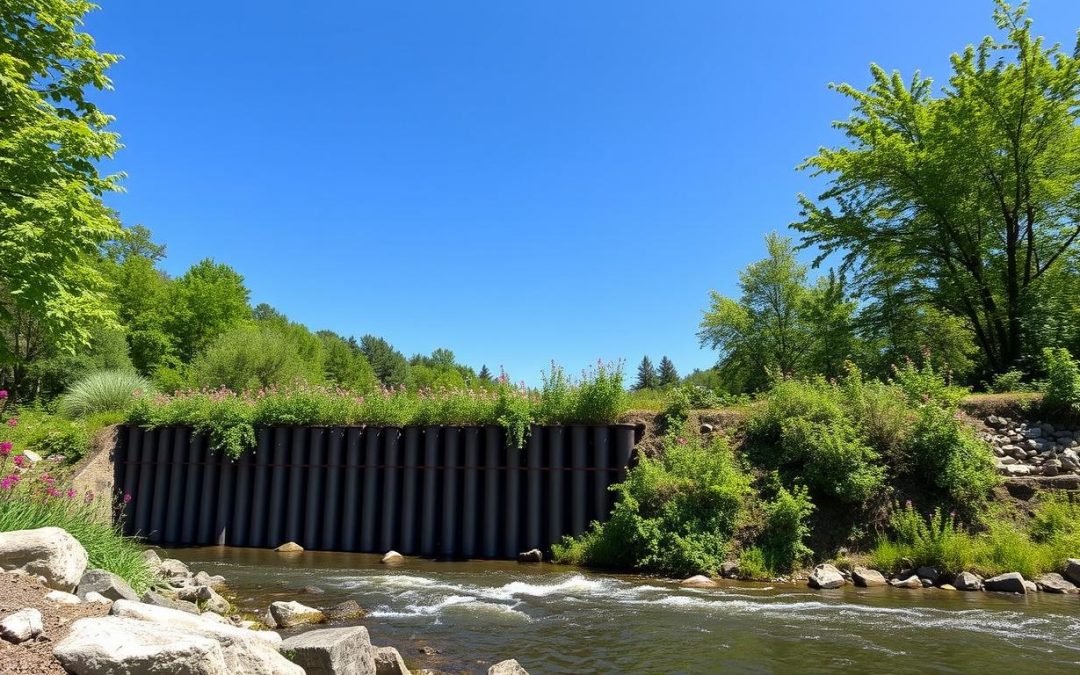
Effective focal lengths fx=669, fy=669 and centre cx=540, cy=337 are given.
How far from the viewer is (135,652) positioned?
394 cm

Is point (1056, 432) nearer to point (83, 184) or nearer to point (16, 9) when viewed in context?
point (83, 184)

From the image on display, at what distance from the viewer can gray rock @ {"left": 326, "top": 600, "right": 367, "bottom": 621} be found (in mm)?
8875

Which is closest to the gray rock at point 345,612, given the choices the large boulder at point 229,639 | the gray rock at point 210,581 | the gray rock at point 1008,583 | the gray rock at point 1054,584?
the gray rock at point 210,581

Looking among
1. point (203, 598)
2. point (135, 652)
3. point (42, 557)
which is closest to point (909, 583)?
point (203, 598)

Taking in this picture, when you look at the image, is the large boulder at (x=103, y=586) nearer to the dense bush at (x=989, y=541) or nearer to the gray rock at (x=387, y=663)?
the gray rock at (x=387, y=663)

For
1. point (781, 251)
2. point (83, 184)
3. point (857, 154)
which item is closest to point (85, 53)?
point (83, 184)

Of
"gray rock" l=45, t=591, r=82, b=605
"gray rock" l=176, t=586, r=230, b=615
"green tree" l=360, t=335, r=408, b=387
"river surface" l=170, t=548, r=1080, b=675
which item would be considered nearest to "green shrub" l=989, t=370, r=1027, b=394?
"river surface" l=170, t=548, r=1080, b=675

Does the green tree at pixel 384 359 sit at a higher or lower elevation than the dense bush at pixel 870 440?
higher

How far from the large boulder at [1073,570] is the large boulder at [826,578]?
3260 mm

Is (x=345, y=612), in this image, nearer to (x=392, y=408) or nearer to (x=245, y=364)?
(x=392, y=408)

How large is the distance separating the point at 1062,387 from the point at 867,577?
652cm

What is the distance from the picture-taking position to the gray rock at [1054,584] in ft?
33.3

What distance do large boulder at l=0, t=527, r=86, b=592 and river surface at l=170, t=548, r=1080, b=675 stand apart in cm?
330

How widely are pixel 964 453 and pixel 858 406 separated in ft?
6.55
